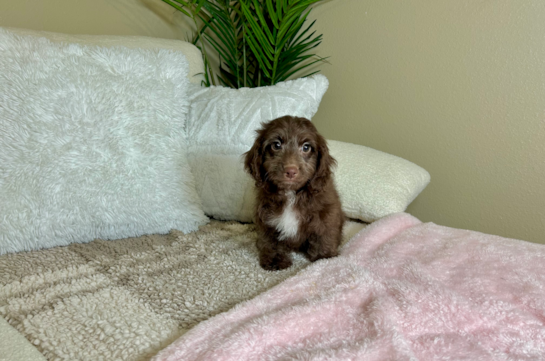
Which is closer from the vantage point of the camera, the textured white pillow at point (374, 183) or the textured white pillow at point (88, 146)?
the textured white pillow at point (88, 146)

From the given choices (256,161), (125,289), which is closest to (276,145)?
(256,161)

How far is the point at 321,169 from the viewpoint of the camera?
62.9 inches

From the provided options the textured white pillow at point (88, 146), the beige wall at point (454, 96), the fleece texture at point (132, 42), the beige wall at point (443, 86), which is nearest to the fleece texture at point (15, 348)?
the textured white pillow at point (88, 146)

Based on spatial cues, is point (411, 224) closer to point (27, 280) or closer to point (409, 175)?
point (409, 175)

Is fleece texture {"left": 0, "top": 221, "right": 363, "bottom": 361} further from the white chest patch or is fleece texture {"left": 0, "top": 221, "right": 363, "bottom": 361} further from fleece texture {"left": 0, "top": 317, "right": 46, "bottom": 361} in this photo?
the white chest patch

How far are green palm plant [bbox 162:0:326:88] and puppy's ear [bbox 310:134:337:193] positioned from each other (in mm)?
1173

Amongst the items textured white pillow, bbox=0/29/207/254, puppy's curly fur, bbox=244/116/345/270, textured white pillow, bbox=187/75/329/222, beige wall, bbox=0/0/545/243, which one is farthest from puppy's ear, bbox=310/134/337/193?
beige wall, bbox=0/0/545/243

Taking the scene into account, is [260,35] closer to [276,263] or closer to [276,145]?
[276,145]

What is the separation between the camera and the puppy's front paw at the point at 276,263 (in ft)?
4.96

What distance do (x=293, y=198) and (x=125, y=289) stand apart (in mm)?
791

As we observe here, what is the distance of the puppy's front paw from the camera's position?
1513 millimetres

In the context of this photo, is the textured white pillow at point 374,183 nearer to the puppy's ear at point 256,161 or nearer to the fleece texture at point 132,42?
the puppy's ear at point 256,161

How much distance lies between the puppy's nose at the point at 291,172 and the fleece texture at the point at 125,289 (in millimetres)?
418

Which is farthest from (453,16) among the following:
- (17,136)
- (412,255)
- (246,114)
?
(17,136)
